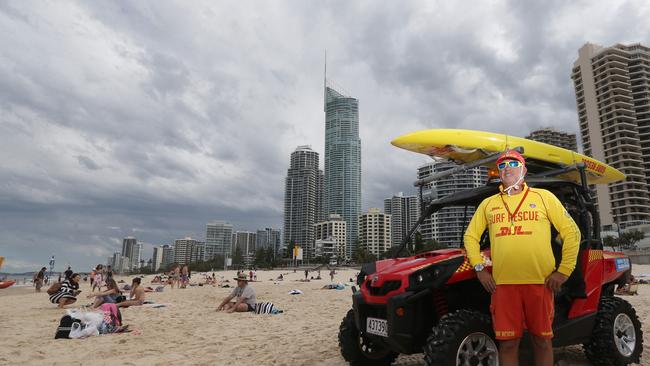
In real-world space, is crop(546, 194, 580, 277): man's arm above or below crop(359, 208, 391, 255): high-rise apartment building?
below

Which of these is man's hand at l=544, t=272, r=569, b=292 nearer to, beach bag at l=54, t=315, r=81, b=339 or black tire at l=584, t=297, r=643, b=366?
black tire at l=584, t=297, r=643, b=366

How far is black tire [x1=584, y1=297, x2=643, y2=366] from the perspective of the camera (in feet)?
13.9

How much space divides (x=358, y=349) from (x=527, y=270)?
2.12m

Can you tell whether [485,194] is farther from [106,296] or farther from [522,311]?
[106,296]

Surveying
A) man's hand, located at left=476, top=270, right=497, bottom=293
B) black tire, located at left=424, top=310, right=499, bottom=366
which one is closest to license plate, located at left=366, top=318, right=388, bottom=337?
black tire, located at left=424, top=310, right=499, bottom=366

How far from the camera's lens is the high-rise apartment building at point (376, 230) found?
145m

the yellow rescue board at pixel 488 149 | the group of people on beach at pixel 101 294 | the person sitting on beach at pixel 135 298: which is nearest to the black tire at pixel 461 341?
the yellow rescue board at pixel 488 149

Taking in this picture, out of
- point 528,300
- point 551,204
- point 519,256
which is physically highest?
point 551,204

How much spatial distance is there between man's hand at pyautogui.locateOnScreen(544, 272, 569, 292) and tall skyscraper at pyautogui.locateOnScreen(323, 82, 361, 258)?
16395 centimetres

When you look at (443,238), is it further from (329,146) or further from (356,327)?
(329,146)

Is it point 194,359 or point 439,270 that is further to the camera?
point 194,359

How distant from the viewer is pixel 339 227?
152 meters

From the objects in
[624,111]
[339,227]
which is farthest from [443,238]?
[339,227]

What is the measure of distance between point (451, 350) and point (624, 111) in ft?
390
